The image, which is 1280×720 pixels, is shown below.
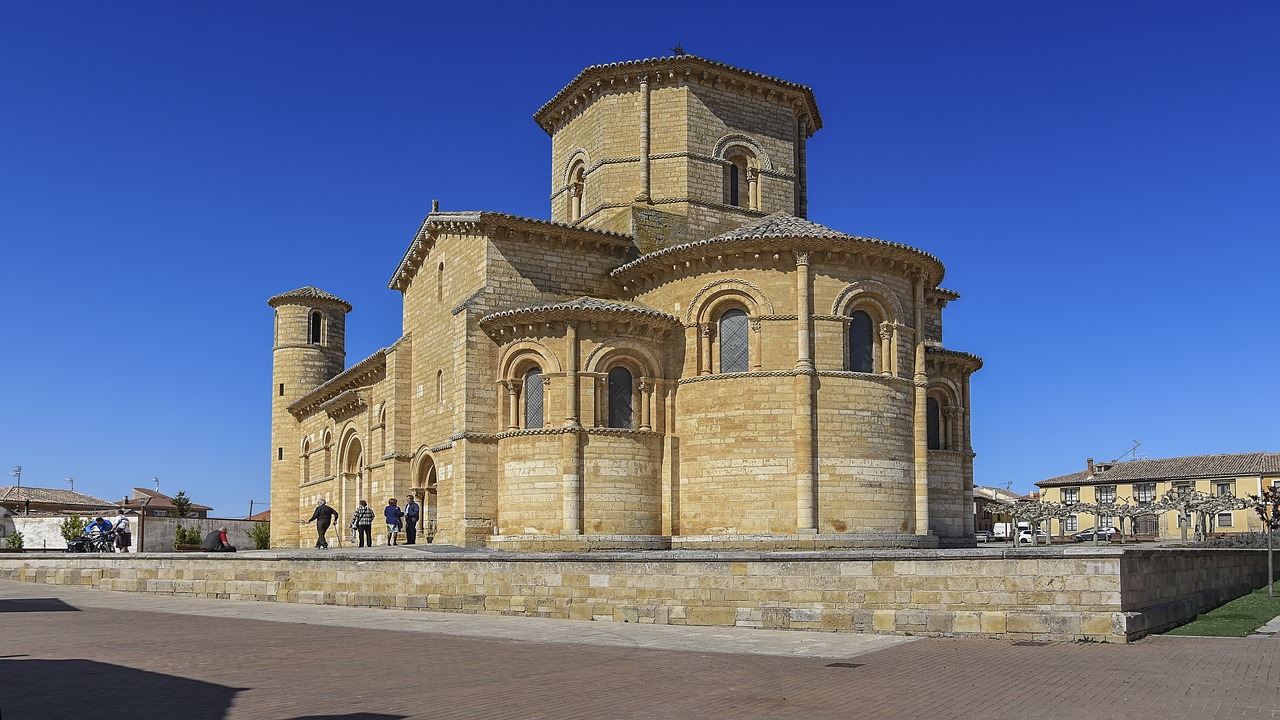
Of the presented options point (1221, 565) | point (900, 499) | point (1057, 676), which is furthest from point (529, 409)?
point (1057, 676)

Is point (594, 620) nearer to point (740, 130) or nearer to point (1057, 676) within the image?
point (1057, 676)

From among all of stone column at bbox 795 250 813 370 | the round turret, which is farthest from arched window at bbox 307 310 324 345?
stone column at bbox 795 250 813 370

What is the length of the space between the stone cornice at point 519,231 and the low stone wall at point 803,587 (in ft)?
32.2

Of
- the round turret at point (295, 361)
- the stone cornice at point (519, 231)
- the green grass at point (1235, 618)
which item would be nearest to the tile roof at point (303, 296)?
the round turret at point (295, 361)

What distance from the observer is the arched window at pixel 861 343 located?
2492 centimetres

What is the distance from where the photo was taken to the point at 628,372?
82.4 ft

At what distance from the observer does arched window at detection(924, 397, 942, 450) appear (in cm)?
2945

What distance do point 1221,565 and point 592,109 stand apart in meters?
19.6

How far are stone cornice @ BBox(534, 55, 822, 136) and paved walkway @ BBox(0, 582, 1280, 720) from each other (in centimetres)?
1831

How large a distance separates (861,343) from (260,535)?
39597 mm

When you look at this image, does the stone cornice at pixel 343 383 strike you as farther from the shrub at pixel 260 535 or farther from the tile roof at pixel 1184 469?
the tile roof at pixel 1184 469

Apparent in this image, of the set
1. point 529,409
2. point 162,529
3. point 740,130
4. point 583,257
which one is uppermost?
point 740,130

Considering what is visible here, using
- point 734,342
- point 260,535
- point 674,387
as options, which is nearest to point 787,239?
point 734,342

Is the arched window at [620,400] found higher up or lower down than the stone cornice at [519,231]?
lower down
